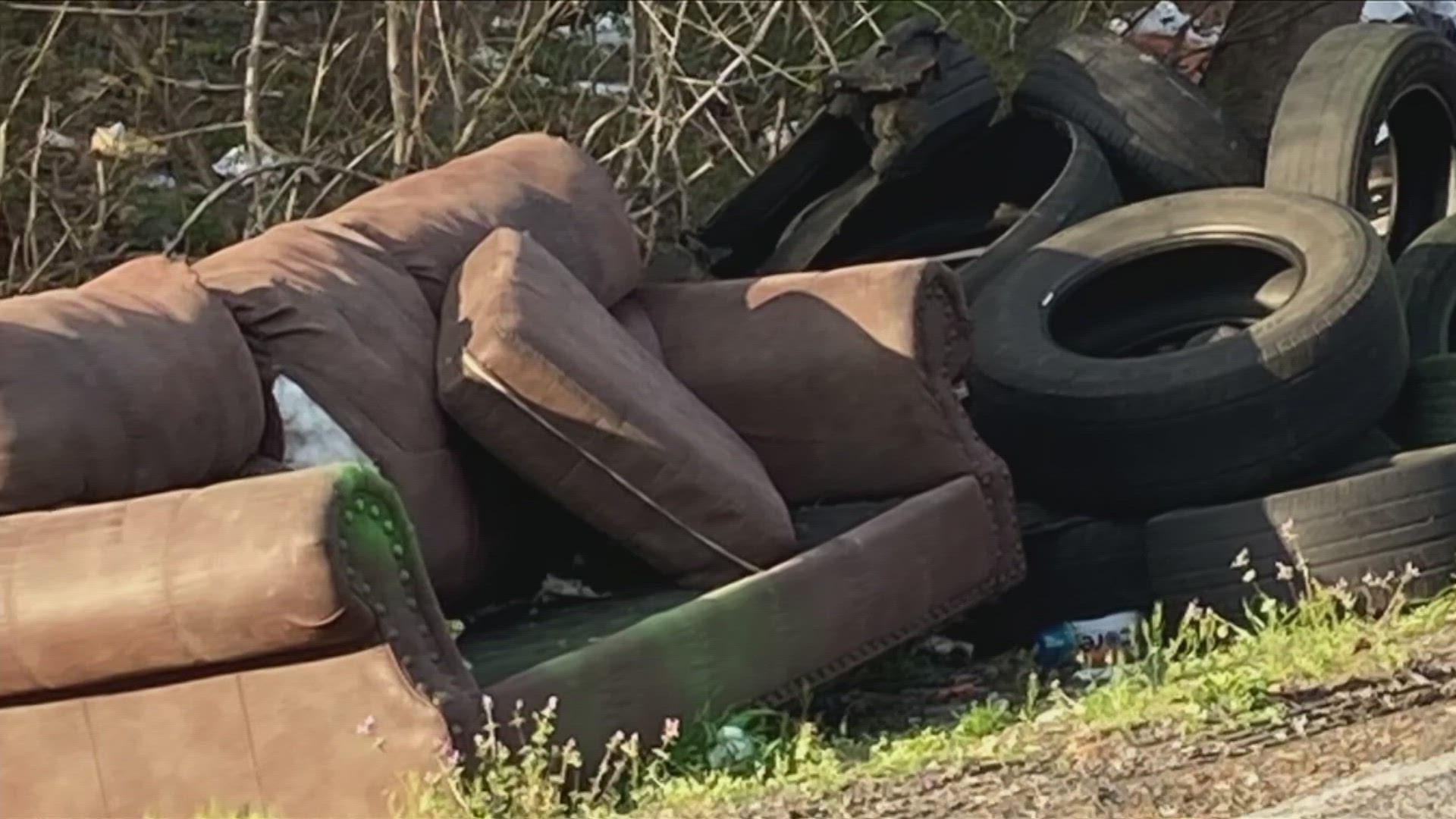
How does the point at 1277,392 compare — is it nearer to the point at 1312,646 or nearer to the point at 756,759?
the point at 1312,646

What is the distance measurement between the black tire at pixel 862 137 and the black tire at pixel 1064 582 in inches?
68.1

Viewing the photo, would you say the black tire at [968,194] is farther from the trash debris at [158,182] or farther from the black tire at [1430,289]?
the trash debris at [158,182]

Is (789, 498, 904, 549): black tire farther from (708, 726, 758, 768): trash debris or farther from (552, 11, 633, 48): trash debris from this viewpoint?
(552, 11, 633, 48): trash debris

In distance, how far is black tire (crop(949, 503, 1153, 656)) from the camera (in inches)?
190

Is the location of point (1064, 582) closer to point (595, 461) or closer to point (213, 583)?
point (595, 461)

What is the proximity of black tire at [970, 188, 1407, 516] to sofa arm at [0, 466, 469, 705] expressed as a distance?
1.91m

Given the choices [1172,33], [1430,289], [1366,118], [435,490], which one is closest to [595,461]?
[435,490]

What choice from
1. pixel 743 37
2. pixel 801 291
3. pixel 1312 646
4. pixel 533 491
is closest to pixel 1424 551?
pixel 1312 646

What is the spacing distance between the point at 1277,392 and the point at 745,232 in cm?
228

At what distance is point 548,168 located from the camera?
5.20 m

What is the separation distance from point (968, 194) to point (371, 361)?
9.68 ft

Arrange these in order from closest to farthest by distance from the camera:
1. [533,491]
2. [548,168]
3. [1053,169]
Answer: [533,491] → [548,168] → [1053,169]

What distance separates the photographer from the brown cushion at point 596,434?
3998 mm

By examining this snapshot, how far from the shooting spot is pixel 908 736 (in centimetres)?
390
